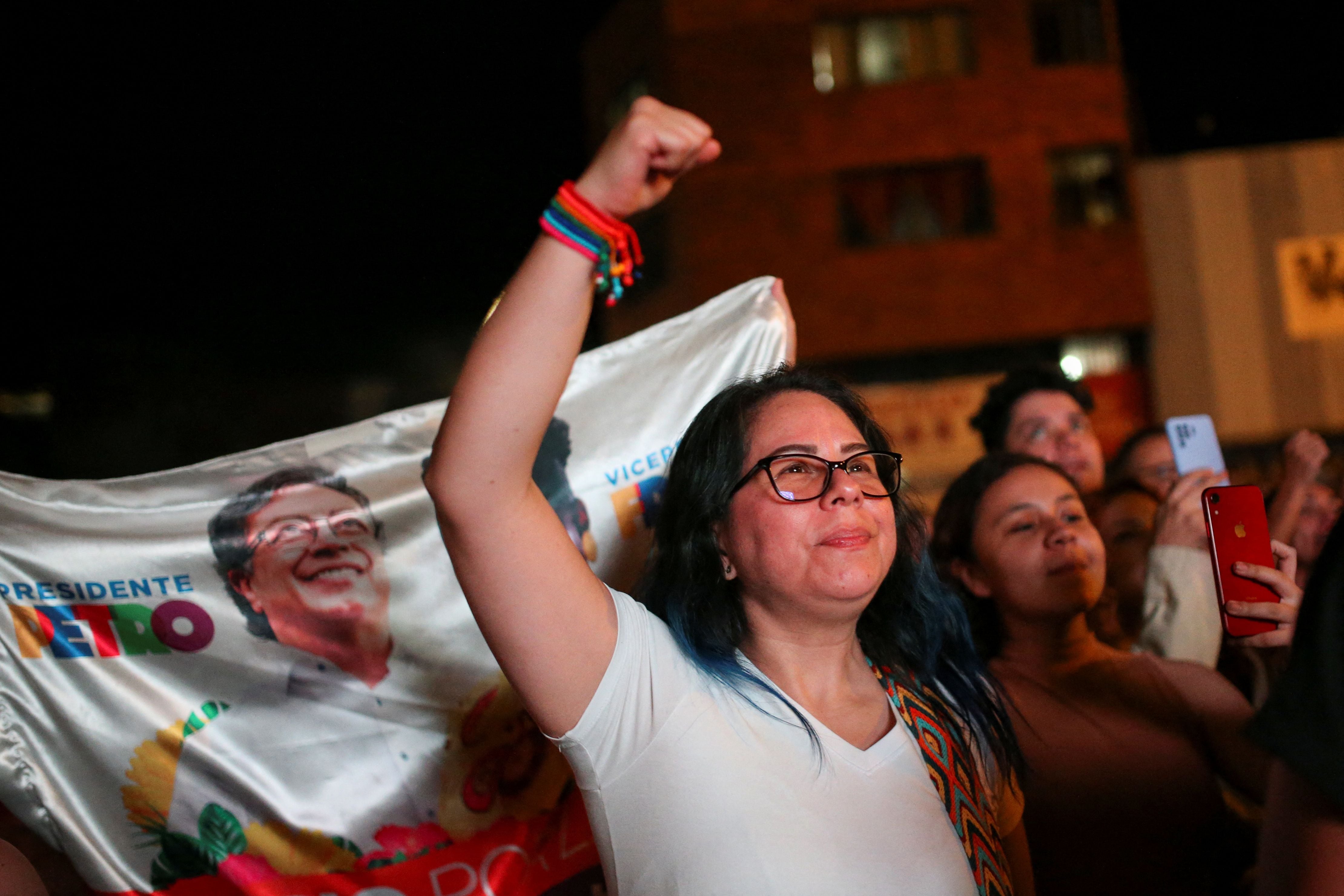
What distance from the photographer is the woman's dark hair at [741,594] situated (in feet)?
5.64

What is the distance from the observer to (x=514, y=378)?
4.03 feet

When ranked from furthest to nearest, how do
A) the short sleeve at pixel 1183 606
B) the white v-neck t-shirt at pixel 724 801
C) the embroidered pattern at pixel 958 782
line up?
the short sleeve at pixel 1183 606, the embroidered pattern at pixel 958 782, the white v-neck t-shirt at pixel 724 801

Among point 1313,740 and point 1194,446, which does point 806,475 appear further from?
point 1194,446

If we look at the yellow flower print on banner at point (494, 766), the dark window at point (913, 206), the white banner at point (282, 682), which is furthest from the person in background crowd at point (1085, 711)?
the dark window at point (913, 206)

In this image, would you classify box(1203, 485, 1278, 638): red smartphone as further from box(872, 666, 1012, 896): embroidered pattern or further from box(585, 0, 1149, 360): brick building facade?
box(585, 0, 1149, 360): brick building facade

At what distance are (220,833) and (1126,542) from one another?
2421 millimetres

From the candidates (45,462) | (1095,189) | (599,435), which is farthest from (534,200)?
(599,435)

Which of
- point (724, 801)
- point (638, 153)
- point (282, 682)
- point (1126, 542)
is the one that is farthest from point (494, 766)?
point (1126, 542)

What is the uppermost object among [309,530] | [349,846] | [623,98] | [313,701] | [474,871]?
[623,98]

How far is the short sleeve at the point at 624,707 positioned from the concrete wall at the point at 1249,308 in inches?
533

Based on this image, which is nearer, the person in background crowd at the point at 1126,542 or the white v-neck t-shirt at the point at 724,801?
the white v-neck t-shirt at the point at 724,801

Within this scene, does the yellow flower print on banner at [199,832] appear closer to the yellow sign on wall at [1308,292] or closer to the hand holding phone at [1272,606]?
the hand holding phone at [1272,606]

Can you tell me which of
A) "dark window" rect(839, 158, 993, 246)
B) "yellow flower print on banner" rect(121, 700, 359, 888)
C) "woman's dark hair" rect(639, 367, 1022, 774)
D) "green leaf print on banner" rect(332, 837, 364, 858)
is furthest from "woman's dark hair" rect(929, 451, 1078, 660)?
"dark window" rect(839, 158, 993, 246)

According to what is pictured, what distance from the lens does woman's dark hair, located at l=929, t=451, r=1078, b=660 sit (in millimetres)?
2451
